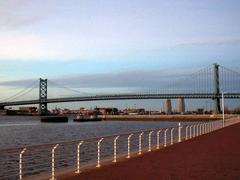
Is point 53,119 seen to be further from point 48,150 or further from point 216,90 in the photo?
point 48,150

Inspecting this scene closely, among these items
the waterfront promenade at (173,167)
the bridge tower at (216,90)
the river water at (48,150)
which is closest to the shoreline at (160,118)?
the bridge tower at (216,90)

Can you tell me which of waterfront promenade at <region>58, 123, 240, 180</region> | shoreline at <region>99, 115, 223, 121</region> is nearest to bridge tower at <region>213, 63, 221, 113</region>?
shoreline at <region>99, 115, 223, 121</region>

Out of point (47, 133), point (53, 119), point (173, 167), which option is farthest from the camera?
point (53, 119)

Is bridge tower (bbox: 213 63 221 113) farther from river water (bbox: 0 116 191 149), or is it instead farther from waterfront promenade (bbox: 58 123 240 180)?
waterfront promenade (bbox: 58 123 240 180)

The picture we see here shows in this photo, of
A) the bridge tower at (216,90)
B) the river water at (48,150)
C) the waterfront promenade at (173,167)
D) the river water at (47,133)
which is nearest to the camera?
the waterfront promenade at (173,167)

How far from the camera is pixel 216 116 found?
120m

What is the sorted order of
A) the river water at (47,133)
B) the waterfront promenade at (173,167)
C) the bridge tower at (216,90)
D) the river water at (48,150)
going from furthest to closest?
the bridge tower at (216,90) → the river water at (47,133) → the river water at (48,150) → the waterfront promenade at (173,167)

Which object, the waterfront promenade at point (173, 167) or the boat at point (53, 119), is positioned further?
the boat at point (53, 119)

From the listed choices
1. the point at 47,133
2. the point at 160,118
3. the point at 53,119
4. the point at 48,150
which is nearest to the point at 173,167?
the point at 48,150

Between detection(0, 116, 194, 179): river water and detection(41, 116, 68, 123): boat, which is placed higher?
detection(41, 116, 68, 123): boat

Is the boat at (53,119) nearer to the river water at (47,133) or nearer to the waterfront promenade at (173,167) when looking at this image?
the river water at (47,133)

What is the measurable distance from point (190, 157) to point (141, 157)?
1.78 meters

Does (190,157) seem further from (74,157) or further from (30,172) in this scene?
(74,157)

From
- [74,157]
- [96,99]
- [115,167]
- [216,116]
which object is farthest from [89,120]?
[115,167]
